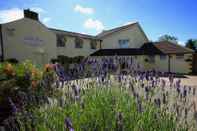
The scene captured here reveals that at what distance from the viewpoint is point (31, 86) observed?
5.60m

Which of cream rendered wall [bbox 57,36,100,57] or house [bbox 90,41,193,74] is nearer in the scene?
cream rendered wall [bbox 57,36,100,57]

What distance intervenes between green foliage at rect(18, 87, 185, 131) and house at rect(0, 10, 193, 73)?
16.6m

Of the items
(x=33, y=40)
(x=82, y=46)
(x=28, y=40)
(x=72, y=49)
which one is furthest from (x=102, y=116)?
(x=82, y=46)

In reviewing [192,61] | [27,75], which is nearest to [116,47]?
[192,61]

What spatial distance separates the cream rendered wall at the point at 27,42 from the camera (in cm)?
1831

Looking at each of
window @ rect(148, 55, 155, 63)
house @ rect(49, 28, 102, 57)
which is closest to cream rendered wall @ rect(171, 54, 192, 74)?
window @ rect(148, 55, 155, 63)

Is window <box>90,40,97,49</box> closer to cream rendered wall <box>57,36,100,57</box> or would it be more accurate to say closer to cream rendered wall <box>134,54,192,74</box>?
cream rendered wall <box>57,36,100,57</box>

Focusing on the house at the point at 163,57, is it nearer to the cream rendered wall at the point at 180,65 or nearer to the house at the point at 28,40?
the cream rendered wall at the point at 180,65

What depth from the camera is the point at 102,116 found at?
274 cm

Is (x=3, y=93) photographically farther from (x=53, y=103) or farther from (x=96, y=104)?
(x=96, y=104)

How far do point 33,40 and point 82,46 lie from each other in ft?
27.7

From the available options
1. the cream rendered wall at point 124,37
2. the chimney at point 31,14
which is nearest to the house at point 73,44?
the cream rendered wall at point 124,37

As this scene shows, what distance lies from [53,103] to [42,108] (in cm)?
18

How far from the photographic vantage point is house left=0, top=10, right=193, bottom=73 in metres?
19.0
